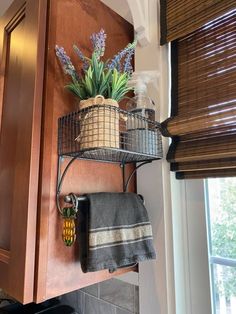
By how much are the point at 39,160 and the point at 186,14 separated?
0.69 m

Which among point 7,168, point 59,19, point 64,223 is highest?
point 59,19

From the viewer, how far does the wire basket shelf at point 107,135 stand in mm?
619

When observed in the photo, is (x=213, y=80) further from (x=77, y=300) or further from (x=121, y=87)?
(x=77, y=300)

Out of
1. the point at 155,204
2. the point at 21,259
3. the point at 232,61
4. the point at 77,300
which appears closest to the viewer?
the point at 21,259

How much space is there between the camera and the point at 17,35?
882 mm

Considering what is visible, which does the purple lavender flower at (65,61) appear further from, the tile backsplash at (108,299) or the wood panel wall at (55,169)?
the tile backsplash at (108,299)

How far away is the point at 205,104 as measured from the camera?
0.76 metres

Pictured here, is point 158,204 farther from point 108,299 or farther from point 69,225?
point 108,299

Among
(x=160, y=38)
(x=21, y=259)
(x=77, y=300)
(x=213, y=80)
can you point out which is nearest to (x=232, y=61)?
(x=213, y=80)

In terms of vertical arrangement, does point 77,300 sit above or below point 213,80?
below

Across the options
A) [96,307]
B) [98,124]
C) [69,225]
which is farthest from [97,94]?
[96,307]

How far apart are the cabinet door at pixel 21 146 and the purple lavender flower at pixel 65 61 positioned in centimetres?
6

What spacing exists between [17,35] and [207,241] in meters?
0.99

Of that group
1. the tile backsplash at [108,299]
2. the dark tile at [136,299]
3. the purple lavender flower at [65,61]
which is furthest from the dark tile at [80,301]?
the purple lavender flower at [65,61]
